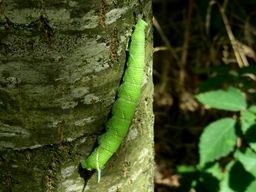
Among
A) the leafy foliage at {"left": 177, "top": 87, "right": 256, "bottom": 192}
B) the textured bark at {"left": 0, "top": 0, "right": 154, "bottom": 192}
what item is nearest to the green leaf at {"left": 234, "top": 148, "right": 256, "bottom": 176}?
the leafy foliage at {"left": 177, "top": 87, "right": 256, "bottom": 192}

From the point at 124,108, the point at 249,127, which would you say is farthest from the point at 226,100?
the point at 124,108

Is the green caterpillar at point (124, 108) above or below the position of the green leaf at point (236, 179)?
above

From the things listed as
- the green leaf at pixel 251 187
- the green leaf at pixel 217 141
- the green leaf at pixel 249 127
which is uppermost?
the green leaf at pixel 249 127

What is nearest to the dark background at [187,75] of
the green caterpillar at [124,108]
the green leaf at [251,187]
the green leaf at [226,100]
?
the green leaf at [226,100]

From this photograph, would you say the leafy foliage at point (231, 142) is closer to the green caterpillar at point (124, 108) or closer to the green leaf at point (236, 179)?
the green leaf at point (236, 179)

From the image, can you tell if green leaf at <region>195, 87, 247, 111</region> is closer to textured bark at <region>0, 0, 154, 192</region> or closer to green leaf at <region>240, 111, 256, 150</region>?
green leaf at <region>240, 111, 256, 150</region>

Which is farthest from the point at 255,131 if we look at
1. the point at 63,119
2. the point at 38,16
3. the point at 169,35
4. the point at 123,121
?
the point at 169,35

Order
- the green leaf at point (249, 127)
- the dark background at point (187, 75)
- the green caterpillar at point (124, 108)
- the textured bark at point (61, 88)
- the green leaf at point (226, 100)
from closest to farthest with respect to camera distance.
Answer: the textured bark at point (61, 88) → the green caterpillar at point (124, 108) → the green leaf at point (249, 127) → the green leaf at point (226, 100) → the dark background at point (187, 75)
